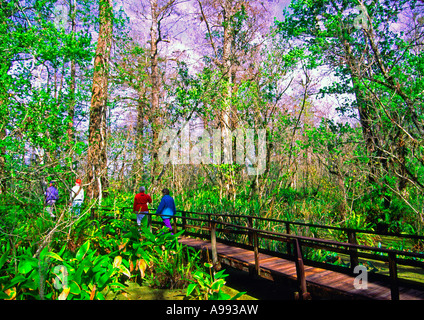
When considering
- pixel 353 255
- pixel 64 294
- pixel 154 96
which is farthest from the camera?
pixel 154 96

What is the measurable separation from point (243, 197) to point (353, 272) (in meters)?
6.55

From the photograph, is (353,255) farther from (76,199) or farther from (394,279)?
(76,199)

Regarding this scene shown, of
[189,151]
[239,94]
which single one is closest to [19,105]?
[239,94]

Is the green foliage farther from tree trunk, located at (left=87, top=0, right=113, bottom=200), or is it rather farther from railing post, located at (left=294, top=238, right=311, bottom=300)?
tree trunk, located at (left=87, top=0, right=113, bottom=200)

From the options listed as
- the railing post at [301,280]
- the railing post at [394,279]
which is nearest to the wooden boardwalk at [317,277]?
the railing post at [301,280]

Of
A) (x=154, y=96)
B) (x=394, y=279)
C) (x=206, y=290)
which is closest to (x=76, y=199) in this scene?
(x=206, y=290)

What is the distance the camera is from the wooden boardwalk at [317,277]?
Result: 337 centimetres

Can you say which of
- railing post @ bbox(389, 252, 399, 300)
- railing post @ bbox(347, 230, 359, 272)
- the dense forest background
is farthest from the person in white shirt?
railing post @ bbox(347, 230, 359, 272)

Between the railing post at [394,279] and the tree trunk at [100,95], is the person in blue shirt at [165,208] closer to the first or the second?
the tree trunk at [100,95]

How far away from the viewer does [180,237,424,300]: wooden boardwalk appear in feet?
11.1

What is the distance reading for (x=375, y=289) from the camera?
3529 mm

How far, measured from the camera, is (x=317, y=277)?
13.0 feet
